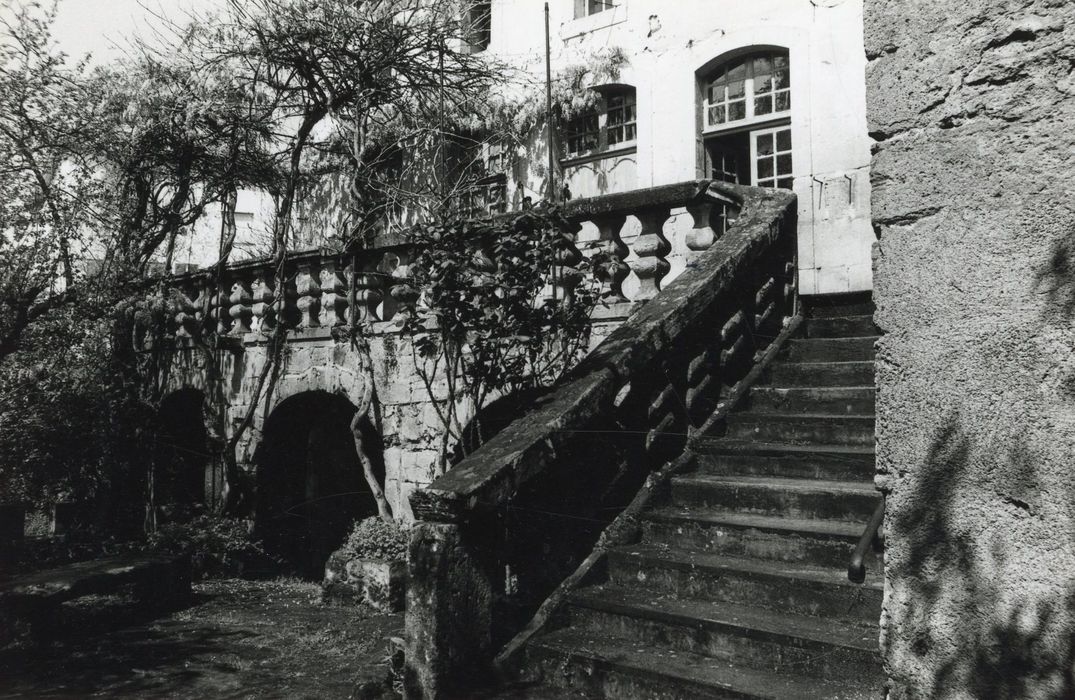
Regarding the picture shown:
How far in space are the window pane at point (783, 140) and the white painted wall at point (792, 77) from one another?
596 mm

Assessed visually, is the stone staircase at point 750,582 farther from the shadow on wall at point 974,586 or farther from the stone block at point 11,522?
the stone block at point 11,522

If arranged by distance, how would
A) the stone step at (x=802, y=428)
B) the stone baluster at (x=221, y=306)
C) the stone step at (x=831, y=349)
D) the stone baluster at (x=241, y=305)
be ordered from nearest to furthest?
the stone step at (x=802, y=428)
the stone step at (x=831, y=349)
the stone baluster at (x=241, y=305)
the stone baluster at (x=221, y=306)

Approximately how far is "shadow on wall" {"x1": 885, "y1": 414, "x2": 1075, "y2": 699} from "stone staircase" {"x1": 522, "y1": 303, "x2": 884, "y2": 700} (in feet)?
3.74

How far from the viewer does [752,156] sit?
35.0 feet

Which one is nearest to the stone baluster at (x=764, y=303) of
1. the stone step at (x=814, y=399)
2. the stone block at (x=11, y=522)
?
the stone step at (x=814, y=399)

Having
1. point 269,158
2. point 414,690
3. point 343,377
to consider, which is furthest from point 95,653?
point 269,158

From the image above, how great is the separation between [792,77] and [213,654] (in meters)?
8.15

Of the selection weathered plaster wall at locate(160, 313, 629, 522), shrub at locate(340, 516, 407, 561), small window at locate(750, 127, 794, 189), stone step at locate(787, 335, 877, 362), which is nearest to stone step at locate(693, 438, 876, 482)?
stone step at locate(787, 335, 877, 362)

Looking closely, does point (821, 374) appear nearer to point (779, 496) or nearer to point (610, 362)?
point (779, 496)

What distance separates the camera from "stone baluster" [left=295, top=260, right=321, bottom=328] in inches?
344

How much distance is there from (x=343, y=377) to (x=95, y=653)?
11.0ft

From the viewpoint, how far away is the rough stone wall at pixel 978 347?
2.03 metres

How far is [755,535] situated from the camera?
14.9 ft

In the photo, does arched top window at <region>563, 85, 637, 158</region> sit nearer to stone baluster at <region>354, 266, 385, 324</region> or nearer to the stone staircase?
stone baluster at <region>354, 266, 385, 324</region>
